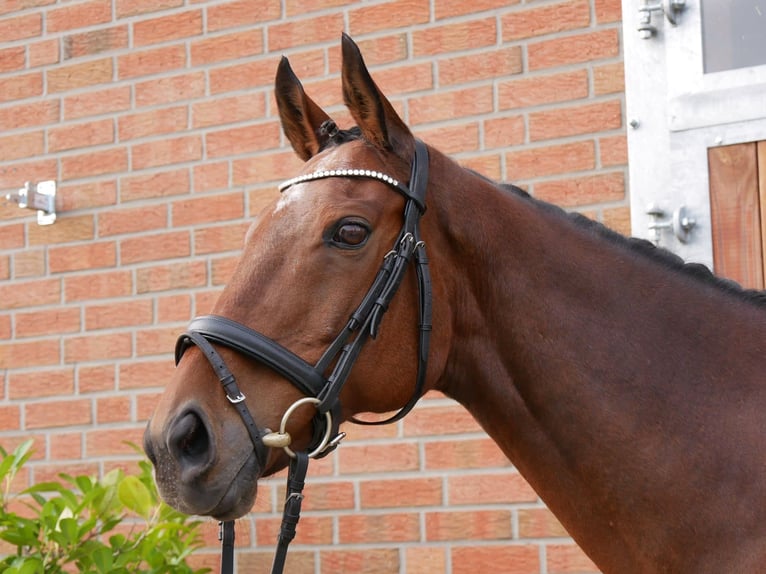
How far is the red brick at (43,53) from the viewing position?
168 inches

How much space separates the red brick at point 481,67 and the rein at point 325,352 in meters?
1.33

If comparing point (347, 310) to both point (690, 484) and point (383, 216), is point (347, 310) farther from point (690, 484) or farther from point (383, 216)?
point (690, 484)

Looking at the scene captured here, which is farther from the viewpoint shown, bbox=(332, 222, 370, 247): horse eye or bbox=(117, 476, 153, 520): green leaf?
bbox=(117, 476, 153, 520): green leaf

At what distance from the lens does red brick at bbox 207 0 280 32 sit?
388 centimetres

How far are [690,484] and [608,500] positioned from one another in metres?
0.16

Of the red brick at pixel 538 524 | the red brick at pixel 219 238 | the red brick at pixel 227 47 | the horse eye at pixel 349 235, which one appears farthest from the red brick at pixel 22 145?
the horse eye at pixel 349 235

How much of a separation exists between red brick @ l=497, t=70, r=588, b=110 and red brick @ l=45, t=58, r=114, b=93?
165 centimetres

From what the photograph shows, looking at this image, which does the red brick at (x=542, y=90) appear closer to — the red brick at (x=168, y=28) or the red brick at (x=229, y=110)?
the red brick at (x=229, y=110)

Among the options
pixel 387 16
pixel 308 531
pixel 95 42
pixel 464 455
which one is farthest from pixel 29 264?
pixel 464 455

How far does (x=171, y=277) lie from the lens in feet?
12.8

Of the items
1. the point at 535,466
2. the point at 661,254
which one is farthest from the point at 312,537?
the point at 661,254

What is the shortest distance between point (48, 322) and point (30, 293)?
0.52ft

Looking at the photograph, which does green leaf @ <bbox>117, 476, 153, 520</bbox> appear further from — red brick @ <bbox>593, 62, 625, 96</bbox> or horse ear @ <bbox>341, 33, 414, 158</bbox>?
red brick @ <bbox>593, 62, 625, 96</bbox>

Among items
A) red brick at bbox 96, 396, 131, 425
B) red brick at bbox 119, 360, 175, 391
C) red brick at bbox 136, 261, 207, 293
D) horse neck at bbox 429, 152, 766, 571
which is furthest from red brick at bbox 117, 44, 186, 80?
horse neck at bbox 429, 152, 766, 571
